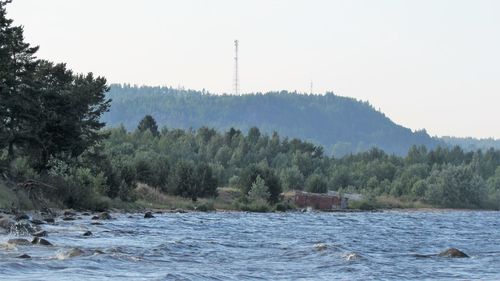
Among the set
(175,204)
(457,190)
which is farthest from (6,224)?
(457,190)

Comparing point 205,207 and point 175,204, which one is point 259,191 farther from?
point 175,204

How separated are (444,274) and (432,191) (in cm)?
15017

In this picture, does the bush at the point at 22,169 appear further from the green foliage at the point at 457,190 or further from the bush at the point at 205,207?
the green foliage at the point at 457,190

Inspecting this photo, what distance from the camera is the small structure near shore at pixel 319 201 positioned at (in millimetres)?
134875

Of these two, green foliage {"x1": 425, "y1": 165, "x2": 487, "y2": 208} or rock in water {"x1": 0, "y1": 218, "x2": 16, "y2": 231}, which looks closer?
rock in water {"x1": 0, "y1": 218, "x2": 16, "y2": 231}

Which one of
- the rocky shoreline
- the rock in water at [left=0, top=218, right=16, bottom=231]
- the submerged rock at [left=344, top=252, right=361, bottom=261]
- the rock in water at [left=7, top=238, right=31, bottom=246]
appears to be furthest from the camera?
the rock in water at [left=0, top=218, right=16, bottom=231]

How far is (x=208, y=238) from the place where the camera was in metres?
46.4

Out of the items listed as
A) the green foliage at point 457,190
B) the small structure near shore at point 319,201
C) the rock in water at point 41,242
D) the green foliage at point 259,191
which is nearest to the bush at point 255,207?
the green foliage at point 259,191

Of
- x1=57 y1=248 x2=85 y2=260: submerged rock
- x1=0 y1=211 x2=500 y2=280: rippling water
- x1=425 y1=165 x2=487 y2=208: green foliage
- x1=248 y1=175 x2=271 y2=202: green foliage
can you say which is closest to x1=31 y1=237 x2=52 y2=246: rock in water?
x1=0 y1=211 x2=500 y2=280: rippling water

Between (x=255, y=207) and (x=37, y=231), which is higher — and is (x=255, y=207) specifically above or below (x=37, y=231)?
below

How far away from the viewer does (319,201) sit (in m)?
137

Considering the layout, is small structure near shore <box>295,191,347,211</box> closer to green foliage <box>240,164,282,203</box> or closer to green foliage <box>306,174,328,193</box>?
green foliage <box>240,164,282,203</box>

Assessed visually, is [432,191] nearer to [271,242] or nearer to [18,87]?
[18,87]

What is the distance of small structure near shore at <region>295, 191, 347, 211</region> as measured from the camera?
135 meters
